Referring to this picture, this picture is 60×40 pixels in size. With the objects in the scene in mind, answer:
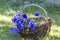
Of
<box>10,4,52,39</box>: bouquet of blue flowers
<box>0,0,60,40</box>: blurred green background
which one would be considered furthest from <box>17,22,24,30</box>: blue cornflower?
<box>0,0,60,40</box>: blurred green background

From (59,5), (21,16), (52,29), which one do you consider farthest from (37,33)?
(59,5)

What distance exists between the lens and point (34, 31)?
136 inches

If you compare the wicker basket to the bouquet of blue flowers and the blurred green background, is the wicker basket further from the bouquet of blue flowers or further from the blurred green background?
the blurred green background

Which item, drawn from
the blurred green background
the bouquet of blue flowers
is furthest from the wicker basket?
the blurred green background

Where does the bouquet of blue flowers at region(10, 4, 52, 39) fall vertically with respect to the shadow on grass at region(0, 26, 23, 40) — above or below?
above

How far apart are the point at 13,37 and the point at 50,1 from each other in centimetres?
186

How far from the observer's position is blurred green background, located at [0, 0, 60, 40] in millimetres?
3753

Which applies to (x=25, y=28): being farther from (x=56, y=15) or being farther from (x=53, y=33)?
(x=56, y=15)

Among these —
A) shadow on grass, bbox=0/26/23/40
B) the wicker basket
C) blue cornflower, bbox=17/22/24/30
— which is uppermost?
blue cornflower, bbox=17/22/24/30

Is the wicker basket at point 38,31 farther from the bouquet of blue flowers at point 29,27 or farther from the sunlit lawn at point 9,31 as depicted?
the sunlit lawn at point 9,31

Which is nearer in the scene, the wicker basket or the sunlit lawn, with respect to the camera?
the wicker basket

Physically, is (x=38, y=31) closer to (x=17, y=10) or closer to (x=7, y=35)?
(x=7, y=35)

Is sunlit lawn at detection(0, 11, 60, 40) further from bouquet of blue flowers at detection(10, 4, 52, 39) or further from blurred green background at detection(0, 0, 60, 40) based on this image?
bouquet of blue flowers at detection(10, 4, 52, 39)

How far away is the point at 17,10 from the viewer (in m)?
4.86
